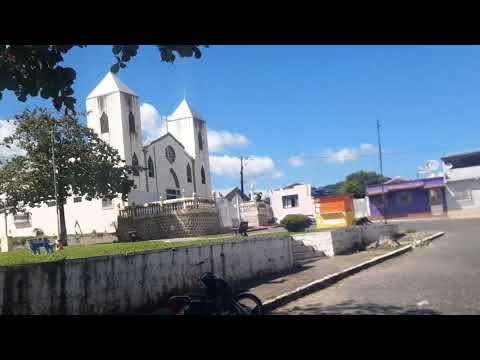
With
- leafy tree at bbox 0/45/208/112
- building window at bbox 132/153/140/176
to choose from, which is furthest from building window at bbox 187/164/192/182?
leafy tree at bbox 0/45/208/112

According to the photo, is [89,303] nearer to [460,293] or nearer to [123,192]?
[460,293]

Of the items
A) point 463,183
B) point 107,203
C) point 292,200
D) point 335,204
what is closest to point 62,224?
point 107,203

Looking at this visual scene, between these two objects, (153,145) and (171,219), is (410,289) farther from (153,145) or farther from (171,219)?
(153,145)

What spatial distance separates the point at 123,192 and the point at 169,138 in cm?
469

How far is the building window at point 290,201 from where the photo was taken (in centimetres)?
3213

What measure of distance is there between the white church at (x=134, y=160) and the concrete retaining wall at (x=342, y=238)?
626cm

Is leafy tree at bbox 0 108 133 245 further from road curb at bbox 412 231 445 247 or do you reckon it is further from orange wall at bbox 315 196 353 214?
road curb at bbox 412 231 445 247

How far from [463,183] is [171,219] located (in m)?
15.1

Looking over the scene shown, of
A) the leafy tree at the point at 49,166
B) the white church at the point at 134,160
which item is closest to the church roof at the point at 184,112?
the white church at the point at 134,160

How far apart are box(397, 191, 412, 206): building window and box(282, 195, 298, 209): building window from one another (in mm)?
7261

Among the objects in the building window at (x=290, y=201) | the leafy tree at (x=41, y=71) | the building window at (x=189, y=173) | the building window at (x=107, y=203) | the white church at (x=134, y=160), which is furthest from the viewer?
the building window at (x=290, y=201)

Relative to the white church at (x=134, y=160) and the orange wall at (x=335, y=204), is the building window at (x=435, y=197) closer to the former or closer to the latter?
the orange wall at (x=335, y=204)

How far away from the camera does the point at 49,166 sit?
14562mm
